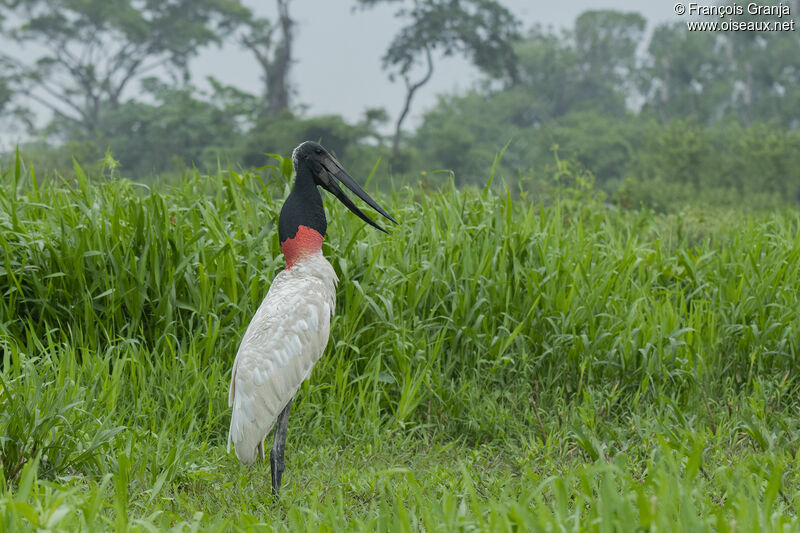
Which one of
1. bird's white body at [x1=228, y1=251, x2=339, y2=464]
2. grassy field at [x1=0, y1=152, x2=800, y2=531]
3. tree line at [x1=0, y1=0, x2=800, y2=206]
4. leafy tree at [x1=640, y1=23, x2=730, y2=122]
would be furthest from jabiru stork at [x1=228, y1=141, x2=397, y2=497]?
leafy tree at [x1=640, y1=23, x2=730, y2=122]

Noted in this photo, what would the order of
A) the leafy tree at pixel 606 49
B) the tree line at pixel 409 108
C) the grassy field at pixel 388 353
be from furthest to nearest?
the leafy tree at pixel 606 49
the tree line at pixel 409 108
the grassy field at pixel 388 353

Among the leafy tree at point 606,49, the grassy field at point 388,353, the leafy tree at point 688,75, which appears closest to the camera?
the grassy field at point 388,353

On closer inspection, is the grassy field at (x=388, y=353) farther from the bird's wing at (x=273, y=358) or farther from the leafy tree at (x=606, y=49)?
the leafy tree at (x=606, y=49)

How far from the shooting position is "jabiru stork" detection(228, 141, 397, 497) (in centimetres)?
331

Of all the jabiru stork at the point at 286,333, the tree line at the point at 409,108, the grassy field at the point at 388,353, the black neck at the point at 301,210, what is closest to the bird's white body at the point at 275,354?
the jabiru stork at the point at 286,333

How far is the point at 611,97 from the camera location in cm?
4609

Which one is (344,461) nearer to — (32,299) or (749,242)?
(32,299)

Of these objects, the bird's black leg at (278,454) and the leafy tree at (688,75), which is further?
the leafy tree at (688,75)

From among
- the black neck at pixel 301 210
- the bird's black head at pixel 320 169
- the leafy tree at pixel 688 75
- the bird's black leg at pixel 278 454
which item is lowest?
the bird's black leg at pixel 278 454

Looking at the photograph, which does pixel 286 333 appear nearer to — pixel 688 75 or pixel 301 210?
pixel 301 210

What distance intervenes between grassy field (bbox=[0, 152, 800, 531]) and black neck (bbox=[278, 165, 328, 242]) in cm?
115

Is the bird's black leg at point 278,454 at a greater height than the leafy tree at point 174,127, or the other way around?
the leafy tree at point 174,127

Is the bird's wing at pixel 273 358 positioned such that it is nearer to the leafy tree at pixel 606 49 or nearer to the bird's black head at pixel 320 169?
the bird's black head at pixel 320 169

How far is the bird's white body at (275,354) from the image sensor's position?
10.8ft
